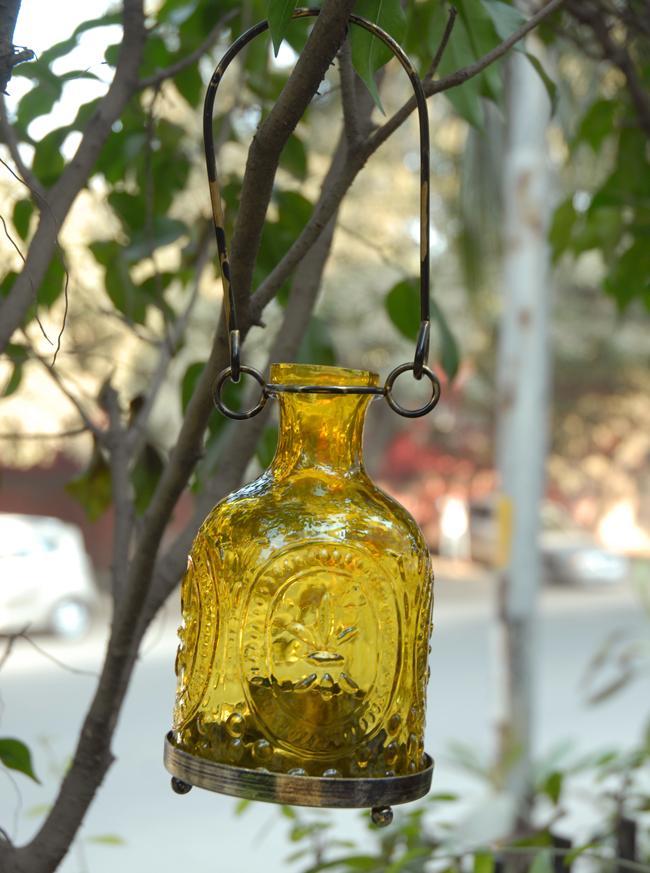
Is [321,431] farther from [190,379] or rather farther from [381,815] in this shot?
[190,379]

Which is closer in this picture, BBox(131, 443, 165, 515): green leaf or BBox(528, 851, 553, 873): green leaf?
BBox(528, 851, 553, 873): green leaf

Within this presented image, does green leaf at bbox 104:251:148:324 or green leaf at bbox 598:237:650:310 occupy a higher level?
green leaf at bbox 598:237:650:310

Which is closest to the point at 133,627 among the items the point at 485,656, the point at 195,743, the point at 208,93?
the point at 195,743

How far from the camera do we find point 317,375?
1.90 feet

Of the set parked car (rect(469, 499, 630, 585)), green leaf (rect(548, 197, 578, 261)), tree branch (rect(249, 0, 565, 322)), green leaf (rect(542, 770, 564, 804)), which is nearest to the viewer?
tree branch (rect(249, 0, 565, 322))

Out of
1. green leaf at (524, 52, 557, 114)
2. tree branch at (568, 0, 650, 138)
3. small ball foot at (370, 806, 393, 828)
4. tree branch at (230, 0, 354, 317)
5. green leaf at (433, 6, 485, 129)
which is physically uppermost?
tree branch at (568, 0, 650, 138)

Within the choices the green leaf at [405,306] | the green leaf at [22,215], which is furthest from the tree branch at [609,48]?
the green leaf at [22,215]

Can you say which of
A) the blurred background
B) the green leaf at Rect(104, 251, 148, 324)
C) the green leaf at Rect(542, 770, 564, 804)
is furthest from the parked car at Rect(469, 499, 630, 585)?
the green leaf at Rect(104, 251, 148, 324)

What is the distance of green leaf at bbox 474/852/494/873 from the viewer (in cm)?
101

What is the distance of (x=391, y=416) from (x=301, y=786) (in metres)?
10.5

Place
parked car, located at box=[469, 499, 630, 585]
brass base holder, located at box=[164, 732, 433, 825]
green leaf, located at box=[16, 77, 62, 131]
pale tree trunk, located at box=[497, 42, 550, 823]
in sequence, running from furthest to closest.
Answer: parked car, located at box=[469, 499, 630, 585]
pale tree trunk, located at box=[497, 42, 550, 823]
green leaf, located at box=[16, 77, 62, 131]
brass base holder, located at box=[164, 732, 433, 825]

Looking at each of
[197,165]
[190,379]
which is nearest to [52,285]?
[190,379]

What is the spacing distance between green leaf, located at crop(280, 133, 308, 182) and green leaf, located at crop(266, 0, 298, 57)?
0.65 meters

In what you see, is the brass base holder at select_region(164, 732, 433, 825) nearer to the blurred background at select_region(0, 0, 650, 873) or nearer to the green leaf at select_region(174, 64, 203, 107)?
the blurred background at select_region(0, 0, 650, 873)
